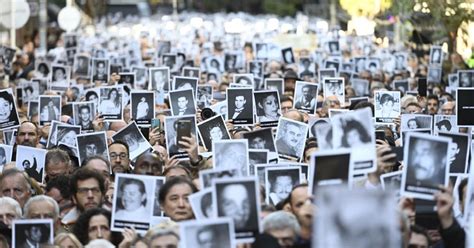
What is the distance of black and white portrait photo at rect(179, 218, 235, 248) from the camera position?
8797 mm

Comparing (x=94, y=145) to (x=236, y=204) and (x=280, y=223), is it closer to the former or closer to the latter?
(x=280, y=223)

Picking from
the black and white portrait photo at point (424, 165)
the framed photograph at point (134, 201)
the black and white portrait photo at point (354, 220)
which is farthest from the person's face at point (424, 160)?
the black and white portrait photo at point (354, 220)

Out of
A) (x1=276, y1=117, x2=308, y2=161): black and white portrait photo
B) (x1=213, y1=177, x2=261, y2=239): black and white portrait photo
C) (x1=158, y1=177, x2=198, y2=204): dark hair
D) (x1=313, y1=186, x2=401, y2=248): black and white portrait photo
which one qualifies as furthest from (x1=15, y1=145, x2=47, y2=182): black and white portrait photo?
(x1=313, y1=186, x2=401, y2=248): black and white portrait photo

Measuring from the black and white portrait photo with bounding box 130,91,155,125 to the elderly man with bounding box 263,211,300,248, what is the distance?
869 cm

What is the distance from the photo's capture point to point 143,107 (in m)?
18.7

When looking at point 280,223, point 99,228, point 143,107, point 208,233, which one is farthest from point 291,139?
point 208,233

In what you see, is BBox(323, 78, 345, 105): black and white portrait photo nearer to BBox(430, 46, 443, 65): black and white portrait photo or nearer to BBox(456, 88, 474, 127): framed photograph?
BBox(456, 88, 474, 127): framed photograph

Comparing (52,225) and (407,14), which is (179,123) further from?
(407,14)

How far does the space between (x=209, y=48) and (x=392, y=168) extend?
28.7 metres

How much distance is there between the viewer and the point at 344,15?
63.6 m

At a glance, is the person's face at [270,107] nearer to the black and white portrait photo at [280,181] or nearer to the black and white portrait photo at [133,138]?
the black and white portrait photo at [133,138]

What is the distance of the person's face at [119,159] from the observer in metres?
15.2

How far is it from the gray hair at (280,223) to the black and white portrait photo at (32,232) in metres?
1.38

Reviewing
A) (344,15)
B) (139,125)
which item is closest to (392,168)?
(139,125)
